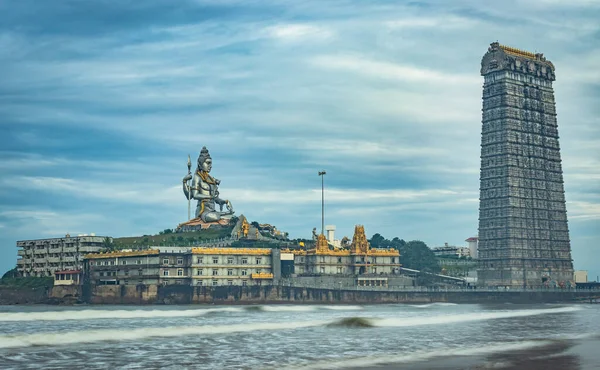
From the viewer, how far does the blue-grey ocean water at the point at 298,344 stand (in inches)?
2638

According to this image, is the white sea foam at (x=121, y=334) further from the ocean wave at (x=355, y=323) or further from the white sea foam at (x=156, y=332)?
the ocean wave at (x=355, y=323)

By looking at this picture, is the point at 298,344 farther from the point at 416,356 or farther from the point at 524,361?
the point at 524,361

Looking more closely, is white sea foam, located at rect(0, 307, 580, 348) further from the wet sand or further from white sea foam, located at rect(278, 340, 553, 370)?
the wet sand

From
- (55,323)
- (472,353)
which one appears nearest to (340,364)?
(472,353)

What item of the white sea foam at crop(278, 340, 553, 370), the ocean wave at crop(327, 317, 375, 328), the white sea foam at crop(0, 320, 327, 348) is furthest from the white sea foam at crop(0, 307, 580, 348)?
the white sea foam at crop(278, 340, 553, 370)

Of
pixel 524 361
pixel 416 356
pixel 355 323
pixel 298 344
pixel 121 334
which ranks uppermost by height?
pixel 355 323

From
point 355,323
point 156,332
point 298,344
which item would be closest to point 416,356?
point 298,344

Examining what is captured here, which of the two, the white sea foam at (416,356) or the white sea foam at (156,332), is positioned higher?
the white sea foam at (156,332)

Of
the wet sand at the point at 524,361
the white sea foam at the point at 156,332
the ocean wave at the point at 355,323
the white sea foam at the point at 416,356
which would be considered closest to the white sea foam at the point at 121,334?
the white sea foam at the point at 156,332

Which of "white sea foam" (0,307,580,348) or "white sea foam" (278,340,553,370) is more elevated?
"white sea foam" (0,307,580,348)

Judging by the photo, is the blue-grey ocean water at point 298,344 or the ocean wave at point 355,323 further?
the ocean wave at point 355,323

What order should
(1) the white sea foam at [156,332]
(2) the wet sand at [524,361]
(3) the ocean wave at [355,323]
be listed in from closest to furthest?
1. (2) the wet sand at [524,361]
2. (1) the white sea foam at [156,332]
3. (3) the ocean wave at [355,323]

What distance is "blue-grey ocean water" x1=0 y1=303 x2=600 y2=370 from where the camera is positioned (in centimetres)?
6700

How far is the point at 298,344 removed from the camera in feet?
273
